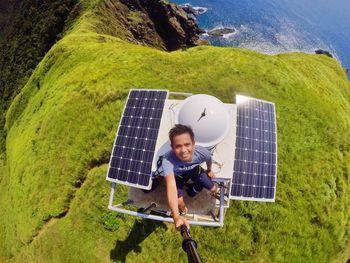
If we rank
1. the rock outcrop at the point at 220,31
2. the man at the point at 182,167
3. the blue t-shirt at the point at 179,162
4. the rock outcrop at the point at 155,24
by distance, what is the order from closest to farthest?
the man at the point at 182,167
the blue t-shirt at the point at 179,162
the rock outcrop at the point at 155,24
the rock outcrop at the point at 220,31

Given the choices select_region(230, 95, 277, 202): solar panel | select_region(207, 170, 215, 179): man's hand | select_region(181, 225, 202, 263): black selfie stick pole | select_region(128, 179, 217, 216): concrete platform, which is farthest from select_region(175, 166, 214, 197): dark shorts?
select_region(181, 225, 202, 263): black selfie stick pole

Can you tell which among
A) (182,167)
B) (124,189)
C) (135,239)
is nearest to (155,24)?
(124,189)

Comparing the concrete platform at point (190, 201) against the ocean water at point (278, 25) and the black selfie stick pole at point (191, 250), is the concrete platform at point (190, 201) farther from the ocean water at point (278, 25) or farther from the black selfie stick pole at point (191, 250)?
the ocean water at point (278, 25)

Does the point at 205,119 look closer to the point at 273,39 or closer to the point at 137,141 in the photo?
the point at 137,141

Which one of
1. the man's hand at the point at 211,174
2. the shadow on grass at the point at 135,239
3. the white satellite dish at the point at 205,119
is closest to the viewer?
the white satellite dish at the point at 205,119

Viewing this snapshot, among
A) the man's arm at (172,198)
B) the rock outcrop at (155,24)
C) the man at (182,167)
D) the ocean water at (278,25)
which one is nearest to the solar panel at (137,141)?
the man at (182,167)

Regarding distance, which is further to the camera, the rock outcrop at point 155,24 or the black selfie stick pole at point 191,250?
the rock outcrop at point 155,24

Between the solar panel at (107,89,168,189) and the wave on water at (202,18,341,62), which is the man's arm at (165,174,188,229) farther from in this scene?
the wave on water at (202,18,341,62)
